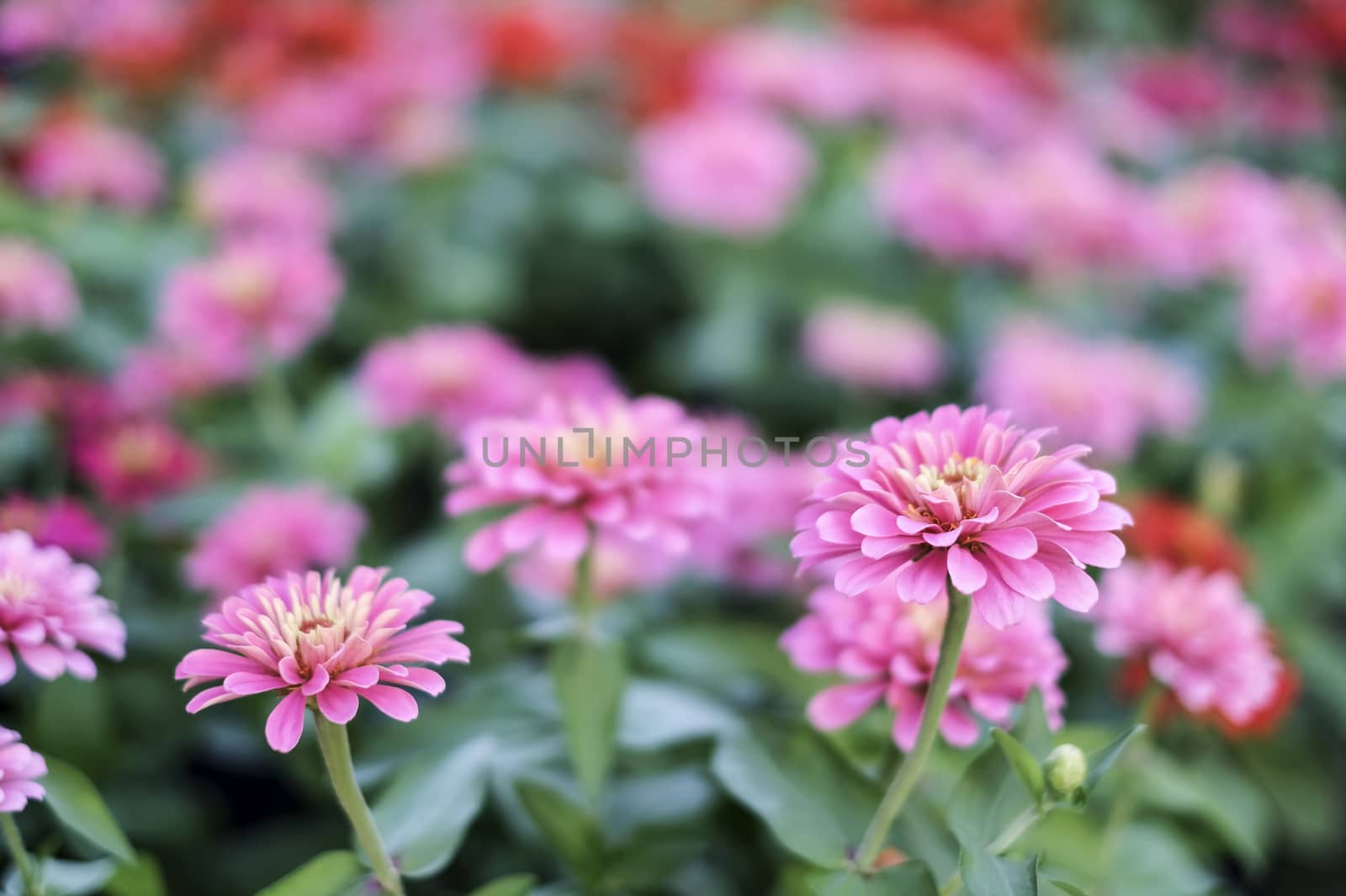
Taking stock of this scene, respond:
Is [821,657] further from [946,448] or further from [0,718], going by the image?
[0,718]

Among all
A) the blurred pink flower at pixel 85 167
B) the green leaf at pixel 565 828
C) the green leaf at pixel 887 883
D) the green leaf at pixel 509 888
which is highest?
the blurred pink flower at pixel 85 167

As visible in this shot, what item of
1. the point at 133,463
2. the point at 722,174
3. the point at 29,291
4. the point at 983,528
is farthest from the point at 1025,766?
the point at 722,174

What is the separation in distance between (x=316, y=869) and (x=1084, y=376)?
0.80 meters

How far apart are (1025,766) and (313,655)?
0.29 meters

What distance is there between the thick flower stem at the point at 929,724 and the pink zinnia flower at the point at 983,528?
16 millimetres

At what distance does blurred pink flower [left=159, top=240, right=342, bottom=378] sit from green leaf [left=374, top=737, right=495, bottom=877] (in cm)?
45

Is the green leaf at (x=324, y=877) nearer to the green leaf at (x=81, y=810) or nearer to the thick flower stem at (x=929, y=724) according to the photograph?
the green leaf at (x=81, y=810)

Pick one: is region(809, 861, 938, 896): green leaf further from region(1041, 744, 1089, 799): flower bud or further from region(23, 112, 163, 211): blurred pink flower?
region(23, 112, 163, 211): blurred pink flower

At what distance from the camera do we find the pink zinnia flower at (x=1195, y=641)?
0.58 m

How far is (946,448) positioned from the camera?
468 mm

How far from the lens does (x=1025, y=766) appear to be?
1.47 ft

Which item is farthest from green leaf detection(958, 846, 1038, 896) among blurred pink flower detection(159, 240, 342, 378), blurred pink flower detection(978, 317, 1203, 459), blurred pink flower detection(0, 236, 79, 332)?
blurred pink flower detection(0, 236, 79, 332)

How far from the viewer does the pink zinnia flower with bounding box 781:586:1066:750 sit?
1.70ft

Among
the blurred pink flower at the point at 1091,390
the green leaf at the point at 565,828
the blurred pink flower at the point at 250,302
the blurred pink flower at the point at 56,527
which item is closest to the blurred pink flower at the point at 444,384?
the blurred pink flower at the point at 250,302
